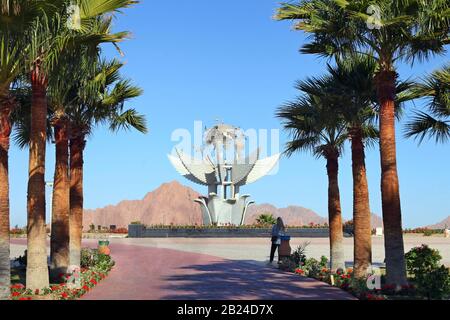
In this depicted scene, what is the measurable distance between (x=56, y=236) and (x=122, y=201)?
180399 millimetres

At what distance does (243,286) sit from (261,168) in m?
40.2

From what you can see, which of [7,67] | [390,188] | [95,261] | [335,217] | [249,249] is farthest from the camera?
[249,249]

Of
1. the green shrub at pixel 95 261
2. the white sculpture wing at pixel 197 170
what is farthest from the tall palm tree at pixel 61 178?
the white sculpture wing at pixel 197 170

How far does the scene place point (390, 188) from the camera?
535 inches

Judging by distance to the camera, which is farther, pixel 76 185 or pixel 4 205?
pixel 76 185

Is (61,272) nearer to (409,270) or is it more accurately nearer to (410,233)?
(409,270)

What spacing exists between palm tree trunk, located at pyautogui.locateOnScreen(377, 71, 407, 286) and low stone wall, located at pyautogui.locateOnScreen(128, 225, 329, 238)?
31.2 meters

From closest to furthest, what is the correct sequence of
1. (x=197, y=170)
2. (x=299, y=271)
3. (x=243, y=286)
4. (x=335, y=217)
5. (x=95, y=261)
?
1. (x=243, y=286)
2. (x=299, y=271)
3. (x=335, y=217)
4. (x=95, y=261)
5. (x=197, y=170)

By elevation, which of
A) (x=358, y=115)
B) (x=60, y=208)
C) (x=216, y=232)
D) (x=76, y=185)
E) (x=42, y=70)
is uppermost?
(x=42, y=70)

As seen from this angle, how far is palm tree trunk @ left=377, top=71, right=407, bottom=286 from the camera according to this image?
13.4 m

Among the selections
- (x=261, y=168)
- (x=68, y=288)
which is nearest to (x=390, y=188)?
(x=68, y=288)

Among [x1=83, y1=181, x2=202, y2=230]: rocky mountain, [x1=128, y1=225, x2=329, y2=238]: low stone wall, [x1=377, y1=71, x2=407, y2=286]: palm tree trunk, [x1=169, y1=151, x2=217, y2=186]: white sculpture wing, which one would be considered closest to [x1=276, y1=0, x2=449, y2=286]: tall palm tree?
[x1=377, y1=71, x2=407, y2=286]: palm tree trunk

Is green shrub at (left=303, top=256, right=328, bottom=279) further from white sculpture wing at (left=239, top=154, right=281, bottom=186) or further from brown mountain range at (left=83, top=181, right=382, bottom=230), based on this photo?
brown mountain range at (left=83, top=181, right=382, bottom=230)

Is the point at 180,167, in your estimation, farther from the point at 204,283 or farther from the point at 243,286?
the point at 243,286
